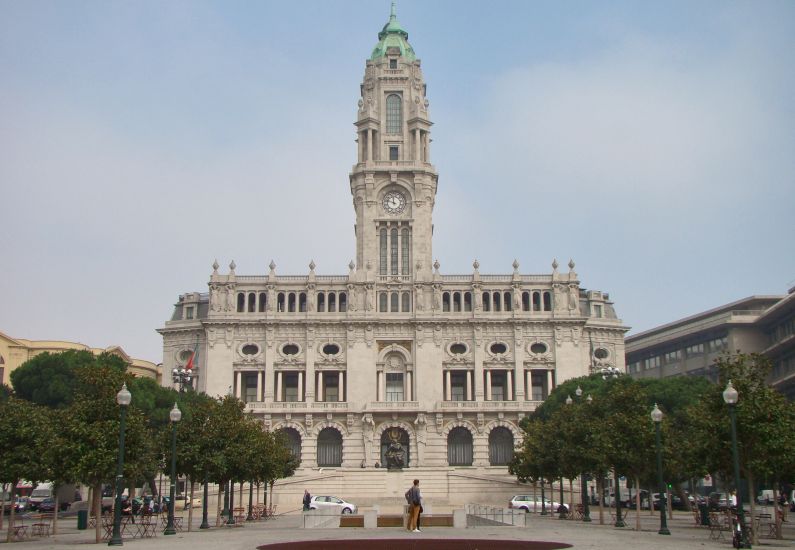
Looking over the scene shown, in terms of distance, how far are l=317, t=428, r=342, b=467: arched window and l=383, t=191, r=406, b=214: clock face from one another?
2623 centimetres

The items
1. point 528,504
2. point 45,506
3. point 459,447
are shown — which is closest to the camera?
point 528,504

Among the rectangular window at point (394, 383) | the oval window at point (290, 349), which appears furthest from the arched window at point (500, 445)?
the oval window at point (290, 349)

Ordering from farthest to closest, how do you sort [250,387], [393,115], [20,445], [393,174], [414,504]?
1. [393,115]
2. [393,174]
3. [250,387]
4. [20,445]
5. [414,504]

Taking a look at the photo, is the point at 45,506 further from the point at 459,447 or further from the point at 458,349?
the point at 458,349

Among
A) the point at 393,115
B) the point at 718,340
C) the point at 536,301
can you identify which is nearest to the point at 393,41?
the point at 393,115

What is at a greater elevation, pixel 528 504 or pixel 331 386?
pixel 331 386


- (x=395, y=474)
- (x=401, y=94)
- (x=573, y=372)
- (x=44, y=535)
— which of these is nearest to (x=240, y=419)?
(x=44, y=535)

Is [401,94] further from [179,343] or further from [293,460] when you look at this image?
[293,460]

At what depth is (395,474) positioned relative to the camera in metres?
93.1

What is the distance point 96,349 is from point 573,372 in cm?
6804

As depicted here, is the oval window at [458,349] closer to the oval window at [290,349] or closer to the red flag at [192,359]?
the oval window at [290,349]

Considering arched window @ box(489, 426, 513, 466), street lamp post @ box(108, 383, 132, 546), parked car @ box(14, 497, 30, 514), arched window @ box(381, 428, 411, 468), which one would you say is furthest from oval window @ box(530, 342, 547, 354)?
street lamp post @ box(108, 383, 132, 546)

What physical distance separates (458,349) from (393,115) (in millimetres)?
29748

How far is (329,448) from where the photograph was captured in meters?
102
